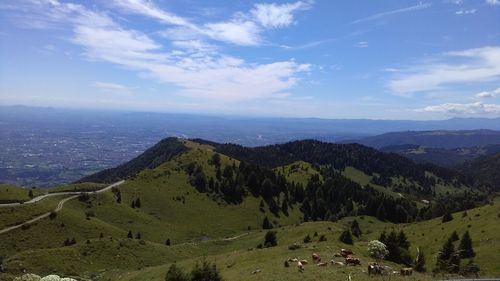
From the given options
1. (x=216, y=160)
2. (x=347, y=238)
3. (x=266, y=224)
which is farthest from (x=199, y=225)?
(x=347, y=238)

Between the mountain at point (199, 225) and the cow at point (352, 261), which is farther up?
the cow at point (352, 261)

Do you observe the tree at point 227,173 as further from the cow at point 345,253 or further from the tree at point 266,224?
the cow at point 345,253

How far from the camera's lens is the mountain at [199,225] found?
187 feet

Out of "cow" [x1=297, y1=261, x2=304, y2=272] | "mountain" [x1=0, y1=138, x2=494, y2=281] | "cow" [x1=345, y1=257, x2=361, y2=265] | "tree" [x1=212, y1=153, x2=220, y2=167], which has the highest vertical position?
"cow" [x1=345, y1=257, x2=361, y2=265]

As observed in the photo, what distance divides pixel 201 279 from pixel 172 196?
112 metres

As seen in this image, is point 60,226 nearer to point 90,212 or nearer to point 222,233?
point 90,212

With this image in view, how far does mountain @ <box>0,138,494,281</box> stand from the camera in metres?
57.0

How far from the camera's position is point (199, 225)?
13138 centimetres

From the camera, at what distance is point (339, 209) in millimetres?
185500

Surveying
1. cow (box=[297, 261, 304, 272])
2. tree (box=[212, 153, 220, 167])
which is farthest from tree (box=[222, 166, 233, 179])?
cow (box=[297, 261, 304, 272])

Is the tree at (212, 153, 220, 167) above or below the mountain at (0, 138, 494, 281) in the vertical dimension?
above

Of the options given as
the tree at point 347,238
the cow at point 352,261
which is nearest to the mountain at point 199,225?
the tree at point 347,238

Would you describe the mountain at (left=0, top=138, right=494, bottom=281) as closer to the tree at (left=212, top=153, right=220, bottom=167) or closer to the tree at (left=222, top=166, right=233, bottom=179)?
the tree at (left=212, top=153, right=220, bottom=167)

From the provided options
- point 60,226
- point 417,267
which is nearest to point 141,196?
point 60,226
